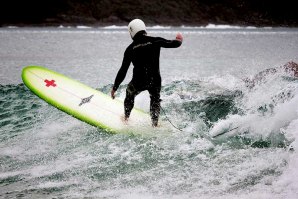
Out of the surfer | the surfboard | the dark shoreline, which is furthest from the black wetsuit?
the dark shoreline

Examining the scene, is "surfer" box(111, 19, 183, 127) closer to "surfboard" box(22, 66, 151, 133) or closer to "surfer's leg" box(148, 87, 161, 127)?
"surfer's leg" box(148, 87, 161, 127)

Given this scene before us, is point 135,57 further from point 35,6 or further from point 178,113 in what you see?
point 35,6

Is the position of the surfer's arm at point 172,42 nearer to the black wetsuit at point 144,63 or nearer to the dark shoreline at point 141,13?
the black wetsuit at point 144,63

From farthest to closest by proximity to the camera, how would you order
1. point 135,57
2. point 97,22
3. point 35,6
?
1. point 35,6
2. point 97,22
3. point 135,57

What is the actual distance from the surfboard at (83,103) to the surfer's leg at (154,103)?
0.67 ft

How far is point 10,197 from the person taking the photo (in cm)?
420

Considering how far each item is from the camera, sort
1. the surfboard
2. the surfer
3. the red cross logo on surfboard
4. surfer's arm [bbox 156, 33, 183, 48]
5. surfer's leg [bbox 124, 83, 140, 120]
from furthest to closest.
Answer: the red cross logo on surfboard
the surfboard
surfer's leg [bbox 124, 83, 140, 120]
the surfer
surfer's arm [bbox 156, 33, 183, 48]

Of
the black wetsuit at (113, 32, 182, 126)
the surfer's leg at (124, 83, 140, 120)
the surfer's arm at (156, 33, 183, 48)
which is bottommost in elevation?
the surfer's leg at (124, 83, 140, 120)

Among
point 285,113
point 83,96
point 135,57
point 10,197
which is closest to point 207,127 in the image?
point 285,113

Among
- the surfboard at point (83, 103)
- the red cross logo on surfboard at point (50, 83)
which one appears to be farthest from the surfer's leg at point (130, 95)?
the red cross logo on surfboard at point (50, 83)

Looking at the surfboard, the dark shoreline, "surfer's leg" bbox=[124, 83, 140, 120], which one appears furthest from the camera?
the dark shoreline

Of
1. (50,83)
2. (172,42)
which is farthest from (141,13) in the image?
(172,42)

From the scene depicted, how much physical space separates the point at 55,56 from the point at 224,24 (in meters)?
49.7

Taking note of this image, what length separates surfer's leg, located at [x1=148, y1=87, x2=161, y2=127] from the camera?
582 centimetres
